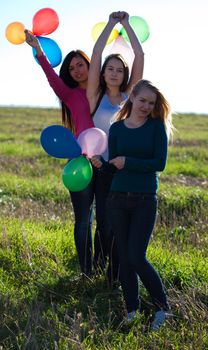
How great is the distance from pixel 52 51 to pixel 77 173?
4.35 ft

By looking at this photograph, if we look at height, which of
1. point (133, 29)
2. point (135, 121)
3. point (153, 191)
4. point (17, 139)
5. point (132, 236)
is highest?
point (133, 29)

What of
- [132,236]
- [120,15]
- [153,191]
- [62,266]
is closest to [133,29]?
[120,15]

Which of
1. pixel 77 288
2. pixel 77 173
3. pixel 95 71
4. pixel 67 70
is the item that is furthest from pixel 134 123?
pixel 77 288

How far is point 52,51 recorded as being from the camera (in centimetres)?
494

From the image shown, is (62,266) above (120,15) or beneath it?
beneath

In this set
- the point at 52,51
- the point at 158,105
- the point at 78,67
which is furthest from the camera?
the point at 52,51

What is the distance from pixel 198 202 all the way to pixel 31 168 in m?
4.81

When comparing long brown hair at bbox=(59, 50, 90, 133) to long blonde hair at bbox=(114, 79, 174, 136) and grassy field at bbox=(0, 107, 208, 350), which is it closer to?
long blonde hair at bbox=(114, 79, 174, 136)

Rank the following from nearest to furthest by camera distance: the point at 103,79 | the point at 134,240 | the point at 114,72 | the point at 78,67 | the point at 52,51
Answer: the point at 134,240 < the point at 114,72 < the point at 103,79 < the point at 78,67 < the point at 52,51

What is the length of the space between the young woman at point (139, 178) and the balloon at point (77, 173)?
11cm

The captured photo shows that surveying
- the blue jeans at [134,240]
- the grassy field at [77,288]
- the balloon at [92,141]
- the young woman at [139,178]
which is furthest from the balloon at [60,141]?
the grassy field at [77,288]

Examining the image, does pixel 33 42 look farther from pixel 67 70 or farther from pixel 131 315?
pixel 131 315

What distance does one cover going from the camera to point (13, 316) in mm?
4133

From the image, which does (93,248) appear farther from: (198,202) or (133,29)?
(198,202)
